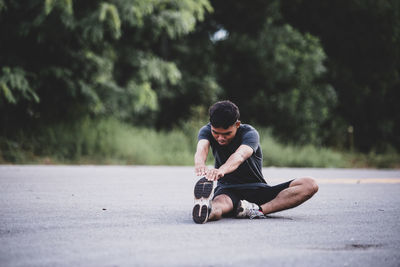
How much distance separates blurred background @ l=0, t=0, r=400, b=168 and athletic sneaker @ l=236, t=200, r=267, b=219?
10308mm

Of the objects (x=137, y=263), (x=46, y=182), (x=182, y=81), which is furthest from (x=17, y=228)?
(x=182, y=81)

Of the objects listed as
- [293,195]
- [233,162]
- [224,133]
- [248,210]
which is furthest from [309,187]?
[224,133]

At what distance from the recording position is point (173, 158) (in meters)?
17.1

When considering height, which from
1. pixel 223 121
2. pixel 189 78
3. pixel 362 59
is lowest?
pixel 223 121

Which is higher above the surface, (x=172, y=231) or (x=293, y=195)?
(x=293, y=195)

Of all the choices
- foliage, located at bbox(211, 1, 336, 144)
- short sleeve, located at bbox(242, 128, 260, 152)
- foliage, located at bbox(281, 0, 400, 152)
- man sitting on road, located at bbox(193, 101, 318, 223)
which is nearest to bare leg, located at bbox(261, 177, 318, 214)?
man sitting on road, located at bbox(193, 101, 318, 223)

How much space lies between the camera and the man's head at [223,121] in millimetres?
5441

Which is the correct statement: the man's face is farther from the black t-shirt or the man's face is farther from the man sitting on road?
the black t-shirt

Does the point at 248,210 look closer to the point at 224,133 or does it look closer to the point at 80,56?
the point at 224,133

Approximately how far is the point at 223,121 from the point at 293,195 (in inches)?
47.2

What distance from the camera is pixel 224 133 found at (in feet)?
18.2

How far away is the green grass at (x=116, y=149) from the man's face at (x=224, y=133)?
11.0 meters

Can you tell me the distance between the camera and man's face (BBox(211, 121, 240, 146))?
5527 millimetres

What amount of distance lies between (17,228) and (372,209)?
4.50 metres
